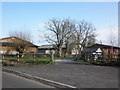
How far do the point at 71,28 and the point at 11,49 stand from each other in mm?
22170

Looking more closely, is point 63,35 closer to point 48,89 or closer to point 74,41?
point 74,41

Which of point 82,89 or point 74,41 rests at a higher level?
point 74,41

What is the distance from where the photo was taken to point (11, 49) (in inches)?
2354

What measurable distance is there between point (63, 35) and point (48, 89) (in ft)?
199

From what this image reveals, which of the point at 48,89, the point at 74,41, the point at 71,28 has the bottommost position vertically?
the point at 48,89

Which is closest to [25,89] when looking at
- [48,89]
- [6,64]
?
[48,89]

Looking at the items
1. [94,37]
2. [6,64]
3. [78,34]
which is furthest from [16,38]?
[6,64]

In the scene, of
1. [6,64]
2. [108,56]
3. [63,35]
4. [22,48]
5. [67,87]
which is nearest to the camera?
[67,87]

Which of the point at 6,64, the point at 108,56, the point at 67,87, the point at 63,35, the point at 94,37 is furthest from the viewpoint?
the point at 94,37

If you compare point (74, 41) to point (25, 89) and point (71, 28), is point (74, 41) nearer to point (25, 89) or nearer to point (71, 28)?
point (71, 28)

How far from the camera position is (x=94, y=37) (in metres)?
75.2

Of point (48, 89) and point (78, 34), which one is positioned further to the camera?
point (78, 34)

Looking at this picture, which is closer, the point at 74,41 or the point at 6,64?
the point at 6,64

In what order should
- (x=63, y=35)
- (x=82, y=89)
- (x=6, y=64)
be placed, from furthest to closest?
(x=63, y=35) < (x=6, y=64) < (x=82, y=89)
